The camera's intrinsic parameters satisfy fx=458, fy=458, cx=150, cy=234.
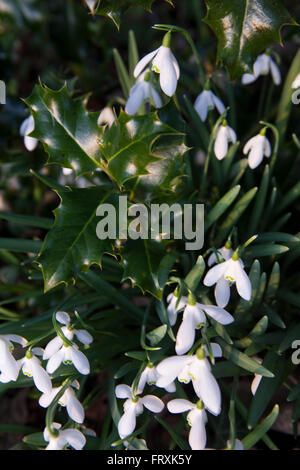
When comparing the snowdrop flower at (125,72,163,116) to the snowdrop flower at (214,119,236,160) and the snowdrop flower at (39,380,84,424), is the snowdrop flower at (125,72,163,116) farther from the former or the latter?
the snowdrop flower at (39,380,84,424)

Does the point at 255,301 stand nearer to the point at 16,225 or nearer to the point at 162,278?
the point at 162,278

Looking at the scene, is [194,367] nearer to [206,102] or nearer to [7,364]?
[7,364]

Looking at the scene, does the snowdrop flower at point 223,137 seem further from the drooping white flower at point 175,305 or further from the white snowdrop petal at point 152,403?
the white snowdrop petal at point 152,403

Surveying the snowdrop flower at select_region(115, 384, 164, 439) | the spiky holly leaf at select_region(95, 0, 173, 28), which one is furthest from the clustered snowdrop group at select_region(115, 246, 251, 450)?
the spiky holly leaf at select_region(95, 0, 173, 28)

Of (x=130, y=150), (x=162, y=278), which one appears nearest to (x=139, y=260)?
(x=162, y=278)

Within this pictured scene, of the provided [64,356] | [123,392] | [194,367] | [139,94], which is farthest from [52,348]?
[139,94]
